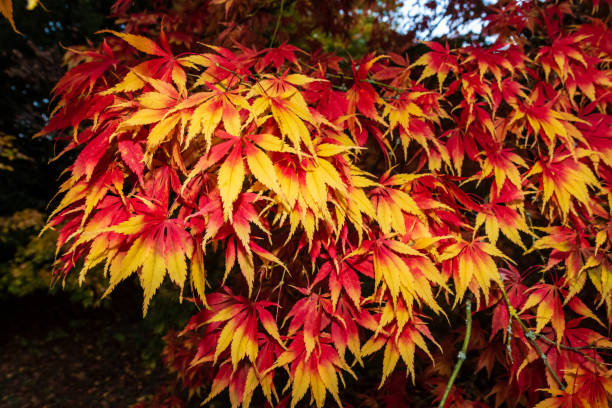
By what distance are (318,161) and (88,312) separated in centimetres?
605

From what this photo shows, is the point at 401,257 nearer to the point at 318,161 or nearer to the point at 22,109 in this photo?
the point at 318,161

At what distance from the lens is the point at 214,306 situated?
1122 mm

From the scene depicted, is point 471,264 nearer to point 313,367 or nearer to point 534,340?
point 534,340

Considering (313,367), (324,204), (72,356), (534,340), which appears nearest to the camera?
(324,204)

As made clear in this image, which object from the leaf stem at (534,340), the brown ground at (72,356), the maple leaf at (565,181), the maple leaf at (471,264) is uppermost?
the maple leaf at (565,181)

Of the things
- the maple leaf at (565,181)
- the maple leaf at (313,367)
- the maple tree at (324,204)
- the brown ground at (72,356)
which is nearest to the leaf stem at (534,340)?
the maple tree at (324,204)

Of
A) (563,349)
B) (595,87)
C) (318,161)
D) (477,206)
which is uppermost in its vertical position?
(595,87)

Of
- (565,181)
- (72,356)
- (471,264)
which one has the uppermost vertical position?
(565,181)

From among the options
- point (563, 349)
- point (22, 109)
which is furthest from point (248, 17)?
point (22, 109)

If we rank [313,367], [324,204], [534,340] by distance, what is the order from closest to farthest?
1. [324,204]
2. [313,367]
3. [534,340]

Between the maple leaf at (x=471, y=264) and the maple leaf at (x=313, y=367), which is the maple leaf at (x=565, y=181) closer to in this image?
the maple leaf at (x=471, y=264)

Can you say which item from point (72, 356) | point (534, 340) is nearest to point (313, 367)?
point (534, 340)

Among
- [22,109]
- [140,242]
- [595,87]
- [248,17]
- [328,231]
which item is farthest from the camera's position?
[22,109]

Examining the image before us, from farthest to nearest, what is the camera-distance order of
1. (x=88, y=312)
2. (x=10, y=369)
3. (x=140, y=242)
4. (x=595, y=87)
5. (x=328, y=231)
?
(x=88, y=312) < (x=10, y=369) < (x=595, y=87) < (x=328, y=231) < (x=140, y=242)
